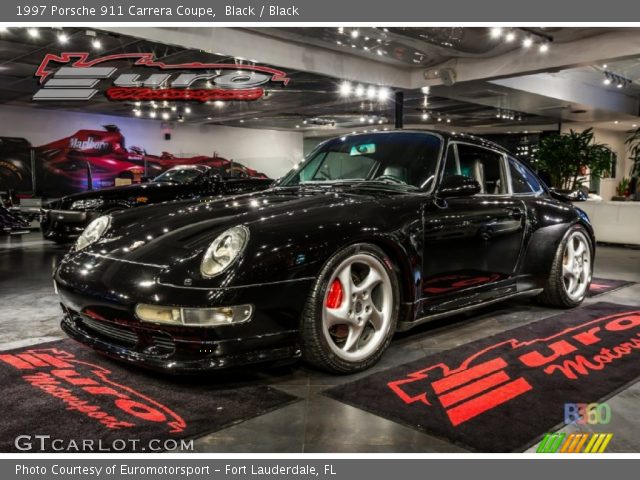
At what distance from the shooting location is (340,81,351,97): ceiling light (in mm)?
11494

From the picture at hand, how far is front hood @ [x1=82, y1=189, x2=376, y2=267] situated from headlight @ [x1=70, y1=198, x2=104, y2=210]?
491 centimetres

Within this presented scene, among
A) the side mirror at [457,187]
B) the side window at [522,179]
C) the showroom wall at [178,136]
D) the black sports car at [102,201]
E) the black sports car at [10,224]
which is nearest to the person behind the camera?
the side mirror at [457,187]

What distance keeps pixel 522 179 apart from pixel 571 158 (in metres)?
8.82

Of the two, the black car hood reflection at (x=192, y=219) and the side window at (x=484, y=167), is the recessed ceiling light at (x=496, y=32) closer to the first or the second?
the side window at (x=484, y=167)

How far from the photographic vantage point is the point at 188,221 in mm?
2775

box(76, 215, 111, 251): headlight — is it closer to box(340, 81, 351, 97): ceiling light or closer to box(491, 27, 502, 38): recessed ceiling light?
box(491, 27, 502, 38): recessed ceiling light

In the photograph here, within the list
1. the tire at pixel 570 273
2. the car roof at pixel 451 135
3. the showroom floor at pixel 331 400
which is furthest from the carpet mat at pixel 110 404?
the tire at pixel 570 273

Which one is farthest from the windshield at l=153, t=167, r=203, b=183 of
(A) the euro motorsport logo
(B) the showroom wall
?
(B) the showroom wall

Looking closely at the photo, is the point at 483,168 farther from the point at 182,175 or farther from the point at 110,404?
the point at 182,175

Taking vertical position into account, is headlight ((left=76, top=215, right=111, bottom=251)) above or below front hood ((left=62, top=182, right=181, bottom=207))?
below

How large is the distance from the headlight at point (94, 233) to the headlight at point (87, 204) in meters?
4.97

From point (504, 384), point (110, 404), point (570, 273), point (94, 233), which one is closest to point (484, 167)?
point (570, 273)

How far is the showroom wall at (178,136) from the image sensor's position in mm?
15516
